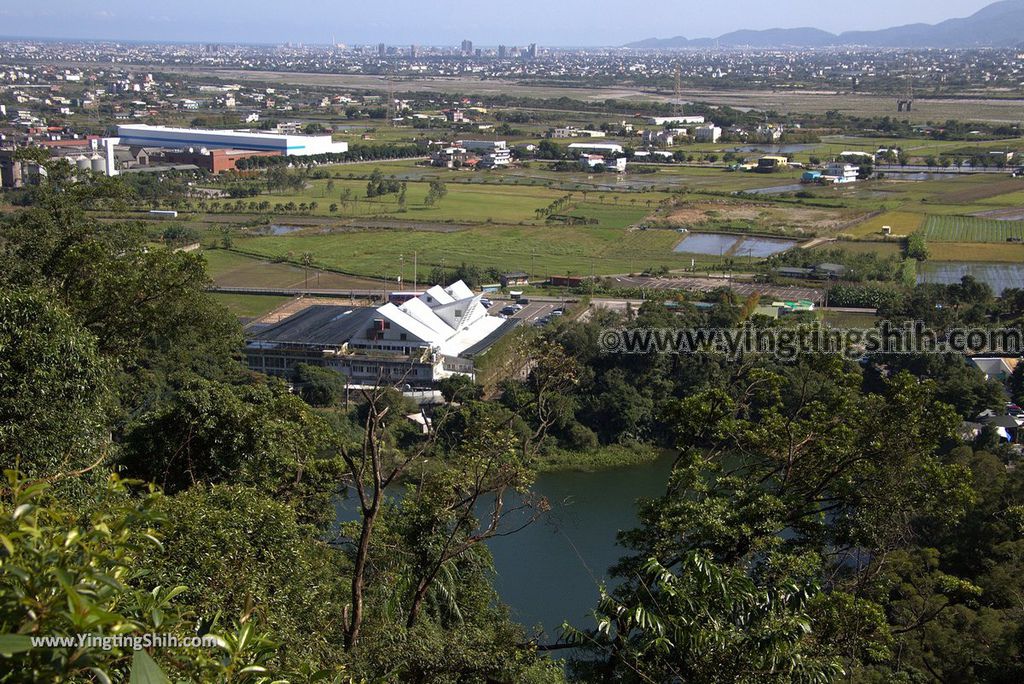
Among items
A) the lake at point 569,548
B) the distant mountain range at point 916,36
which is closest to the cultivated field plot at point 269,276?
the lake at point 569,548

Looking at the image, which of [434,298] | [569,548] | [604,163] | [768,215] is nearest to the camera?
[569,548]

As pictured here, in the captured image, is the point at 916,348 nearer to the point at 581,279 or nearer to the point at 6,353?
the point at 581,279

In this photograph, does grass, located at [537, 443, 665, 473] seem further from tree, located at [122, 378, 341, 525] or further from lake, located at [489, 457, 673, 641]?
tree, located at [122, 378, 341, 525]

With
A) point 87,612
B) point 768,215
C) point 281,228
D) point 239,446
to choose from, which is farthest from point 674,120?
point 87,612

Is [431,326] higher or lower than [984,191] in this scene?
lower

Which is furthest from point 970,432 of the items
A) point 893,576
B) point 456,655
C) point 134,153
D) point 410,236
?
point 134,153

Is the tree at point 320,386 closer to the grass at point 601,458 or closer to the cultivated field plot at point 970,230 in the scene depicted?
the grass at point 601,458

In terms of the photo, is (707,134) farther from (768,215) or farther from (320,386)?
(320,386)

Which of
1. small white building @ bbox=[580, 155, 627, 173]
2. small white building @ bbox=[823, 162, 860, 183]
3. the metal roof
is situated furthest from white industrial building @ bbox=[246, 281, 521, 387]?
small white building @ bbox=[580, 155, 627, 173]
